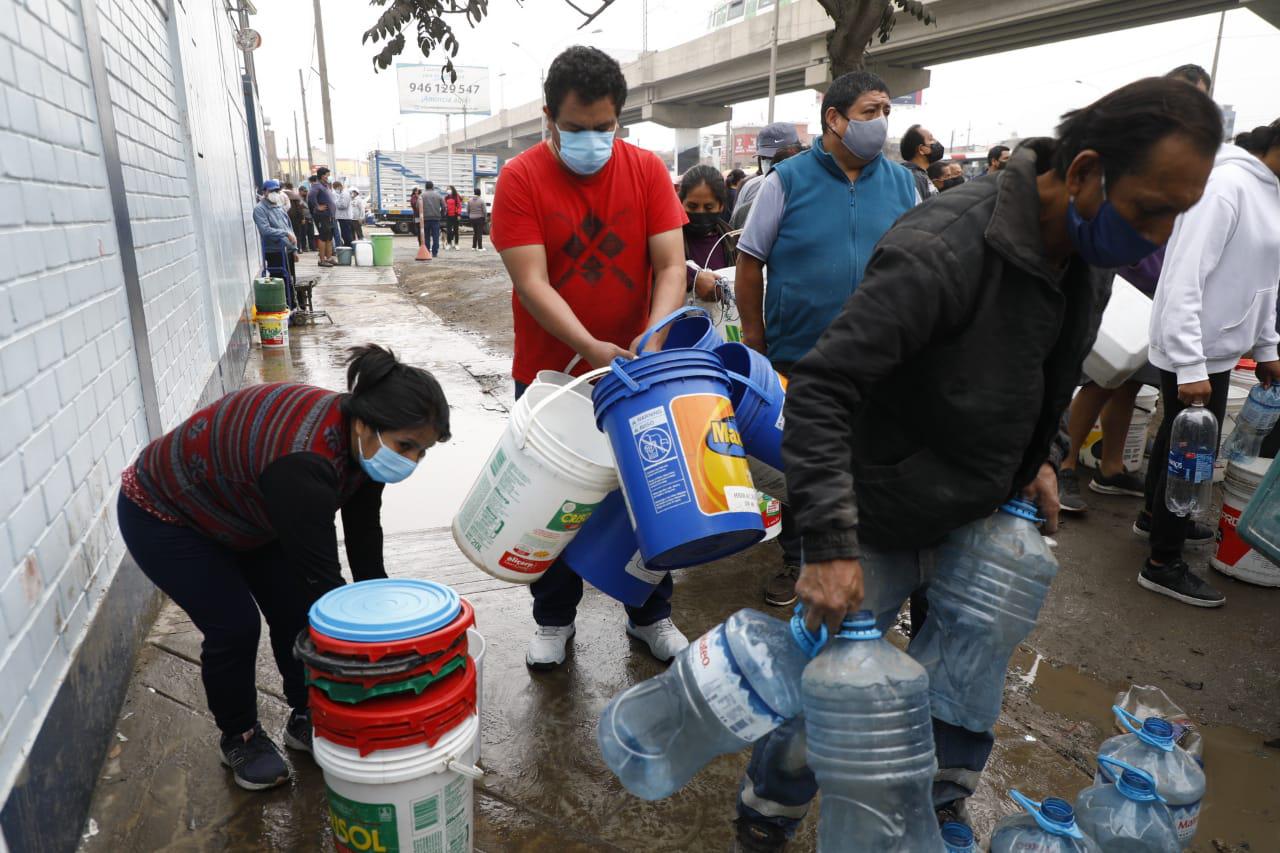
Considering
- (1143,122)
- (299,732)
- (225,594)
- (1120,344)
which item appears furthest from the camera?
(1120,344)

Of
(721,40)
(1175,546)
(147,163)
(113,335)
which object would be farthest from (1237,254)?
(721,40)

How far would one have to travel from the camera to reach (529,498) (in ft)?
7.28

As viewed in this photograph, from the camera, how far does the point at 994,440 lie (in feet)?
5.28

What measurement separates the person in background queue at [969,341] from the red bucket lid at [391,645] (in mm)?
762

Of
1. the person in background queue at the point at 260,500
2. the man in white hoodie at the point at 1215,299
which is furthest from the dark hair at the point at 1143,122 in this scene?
the man in white hoodie at the point at 1215,299

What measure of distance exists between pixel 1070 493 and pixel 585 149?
3.58 metres

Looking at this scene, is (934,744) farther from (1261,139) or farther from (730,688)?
(1261,139)

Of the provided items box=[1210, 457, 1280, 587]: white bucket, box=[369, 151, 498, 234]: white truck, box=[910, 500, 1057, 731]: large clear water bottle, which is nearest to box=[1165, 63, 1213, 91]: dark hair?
box=[1210, 457, 1280, 587]: white bucket

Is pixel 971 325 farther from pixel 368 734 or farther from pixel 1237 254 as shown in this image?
pixel 1237 254

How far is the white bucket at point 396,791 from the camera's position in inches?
67.4

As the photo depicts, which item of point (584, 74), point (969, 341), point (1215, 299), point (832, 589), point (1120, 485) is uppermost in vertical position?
point (584, 74)

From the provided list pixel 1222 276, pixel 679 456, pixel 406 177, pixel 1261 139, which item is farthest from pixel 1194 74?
pixel 406 177

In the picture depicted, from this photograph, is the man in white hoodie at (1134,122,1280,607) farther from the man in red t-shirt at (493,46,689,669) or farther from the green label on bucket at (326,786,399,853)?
the green label on bucket at (326,786,399,853)

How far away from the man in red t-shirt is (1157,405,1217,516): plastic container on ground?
7.61ft
